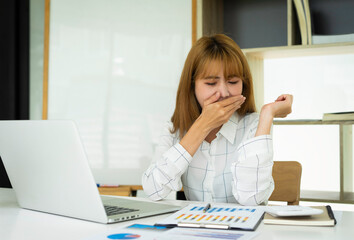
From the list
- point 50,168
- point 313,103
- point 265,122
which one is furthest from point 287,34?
point 50,168

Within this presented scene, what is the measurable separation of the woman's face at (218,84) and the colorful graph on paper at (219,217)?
1.75ft

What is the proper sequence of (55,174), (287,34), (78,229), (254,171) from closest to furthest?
(78,229)
(55,174)
(254,171)
(287,34)

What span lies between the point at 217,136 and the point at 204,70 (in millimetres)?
246

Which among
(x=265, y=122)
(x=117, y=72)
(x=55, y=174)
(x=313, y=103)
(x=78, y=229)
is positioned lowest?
(x=78, y=229)

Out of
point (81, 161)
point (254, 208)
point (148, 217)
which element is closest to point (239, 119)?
point (254, 208)

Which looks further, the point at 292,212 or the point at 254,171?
the point at 254,171

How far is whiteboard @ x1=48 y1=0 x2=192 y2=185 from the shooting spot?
105 inches

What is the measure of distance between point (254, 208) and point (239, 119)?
598 millimetres

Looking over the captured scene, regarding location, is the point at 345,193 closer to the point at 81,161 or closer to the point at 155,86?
the point at 155,86

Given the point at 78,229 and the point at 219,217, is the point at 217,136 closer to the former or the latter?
the point at 219,217

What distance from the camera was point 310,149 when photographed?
256cm

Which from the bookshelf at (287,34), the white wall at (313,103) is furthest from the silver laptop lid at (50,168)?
the white wall at (313,103)

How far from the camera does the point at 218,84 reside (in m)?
1.56

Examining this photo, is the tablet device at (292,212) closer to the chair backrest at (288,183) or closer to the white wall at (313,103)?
the chair backrest at (288,183)
